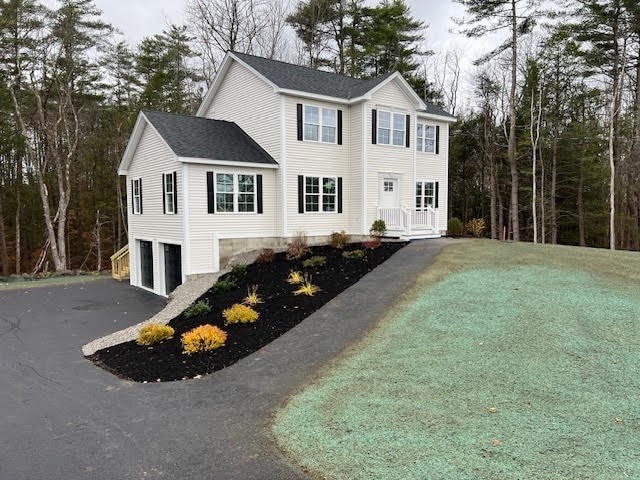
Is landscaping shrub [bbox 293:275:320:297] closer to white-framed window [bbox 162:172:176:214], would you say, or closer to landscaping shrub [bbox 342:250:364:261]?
landscaping shrub [bbox 342:250:364:261]

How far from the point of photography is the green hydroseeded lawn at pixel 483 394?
12.1 ft

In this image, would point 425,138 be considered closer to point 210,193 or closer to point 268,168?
point 268,168

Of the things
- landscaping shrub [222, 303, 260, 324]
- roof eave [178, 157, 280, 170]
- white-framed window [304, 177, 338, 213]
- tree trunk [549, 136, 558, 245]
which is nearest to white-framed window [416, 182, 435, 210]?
white-framed window [304, 177, 338, 213]

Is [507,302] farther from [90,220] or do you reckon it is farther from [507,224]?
[90,220]

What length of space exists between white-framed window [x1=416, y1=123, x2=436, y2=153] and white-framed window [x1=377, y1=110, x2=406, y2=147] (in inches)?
68.4

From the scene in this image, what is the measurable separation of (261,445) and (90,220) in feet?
96.7

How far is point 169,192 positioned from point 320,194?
18.6ft

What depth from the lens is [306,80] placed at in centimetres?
1662

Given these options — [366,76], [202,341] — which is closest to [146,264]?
[202,341]

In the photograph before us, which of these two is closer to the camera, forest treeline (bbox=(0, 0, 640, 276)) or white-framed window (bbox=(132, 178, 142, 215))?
white-framed window (bbox=(132, 178, 142, 215))

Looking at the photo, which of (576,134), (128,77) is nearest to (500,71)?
(576,134)

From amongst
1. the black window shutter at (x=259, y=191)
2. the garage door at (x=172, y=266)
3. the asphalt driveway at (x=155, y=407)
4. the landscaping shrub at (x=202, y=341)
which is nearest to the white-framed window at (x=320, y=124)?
the black window shutter at (x=259, y=191)

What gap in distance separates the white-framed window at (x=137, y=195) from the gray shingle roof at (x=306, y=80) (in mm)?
6765

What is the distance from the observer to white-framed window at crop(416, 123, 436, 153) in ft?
62.2
